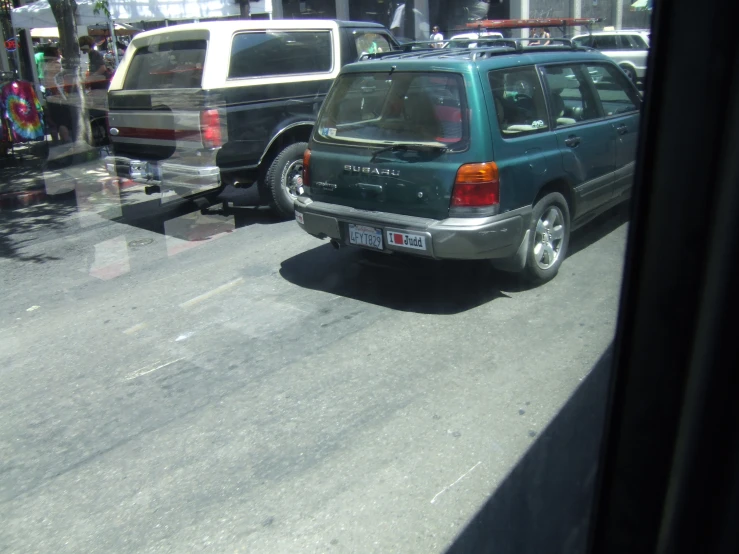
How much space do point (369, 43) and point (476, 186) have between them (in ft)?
16.1

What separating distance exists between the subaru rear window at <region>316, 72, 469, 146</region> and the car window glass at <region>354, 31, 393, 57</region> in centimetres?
336

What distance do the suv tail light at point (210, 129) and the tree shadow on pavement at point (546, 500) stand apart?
16.2 feet

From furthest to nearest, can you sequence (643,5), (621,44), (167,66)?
(621,44), (167,66), (643,5)

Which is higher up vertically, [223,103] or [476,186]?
[223,103]

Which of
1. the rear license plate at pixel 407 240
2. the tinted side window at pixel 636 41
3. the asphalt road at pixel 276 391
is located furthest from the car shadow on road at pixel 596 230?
the tinted side window at pixel 636 41

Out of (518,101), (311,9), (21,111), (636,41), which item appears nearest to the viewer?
(518,101)

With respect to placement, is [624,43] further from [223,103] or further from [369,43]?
[223,103]

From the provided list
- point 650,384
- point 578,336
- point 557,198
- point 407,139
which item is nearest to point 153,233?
point 407,139

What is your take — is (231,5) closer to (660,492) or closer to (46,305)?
(46,305)

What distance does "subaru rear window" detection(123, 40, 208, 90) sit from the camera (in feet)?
25.2

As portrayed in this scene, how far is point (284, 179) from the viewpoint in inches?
320

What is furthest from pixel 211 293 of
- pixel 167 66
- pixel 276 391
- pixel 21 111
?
pixel 21 111

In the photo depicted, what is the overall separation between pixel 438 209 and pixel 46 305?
11.0ft

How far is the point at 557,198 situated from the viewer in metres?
5.69
